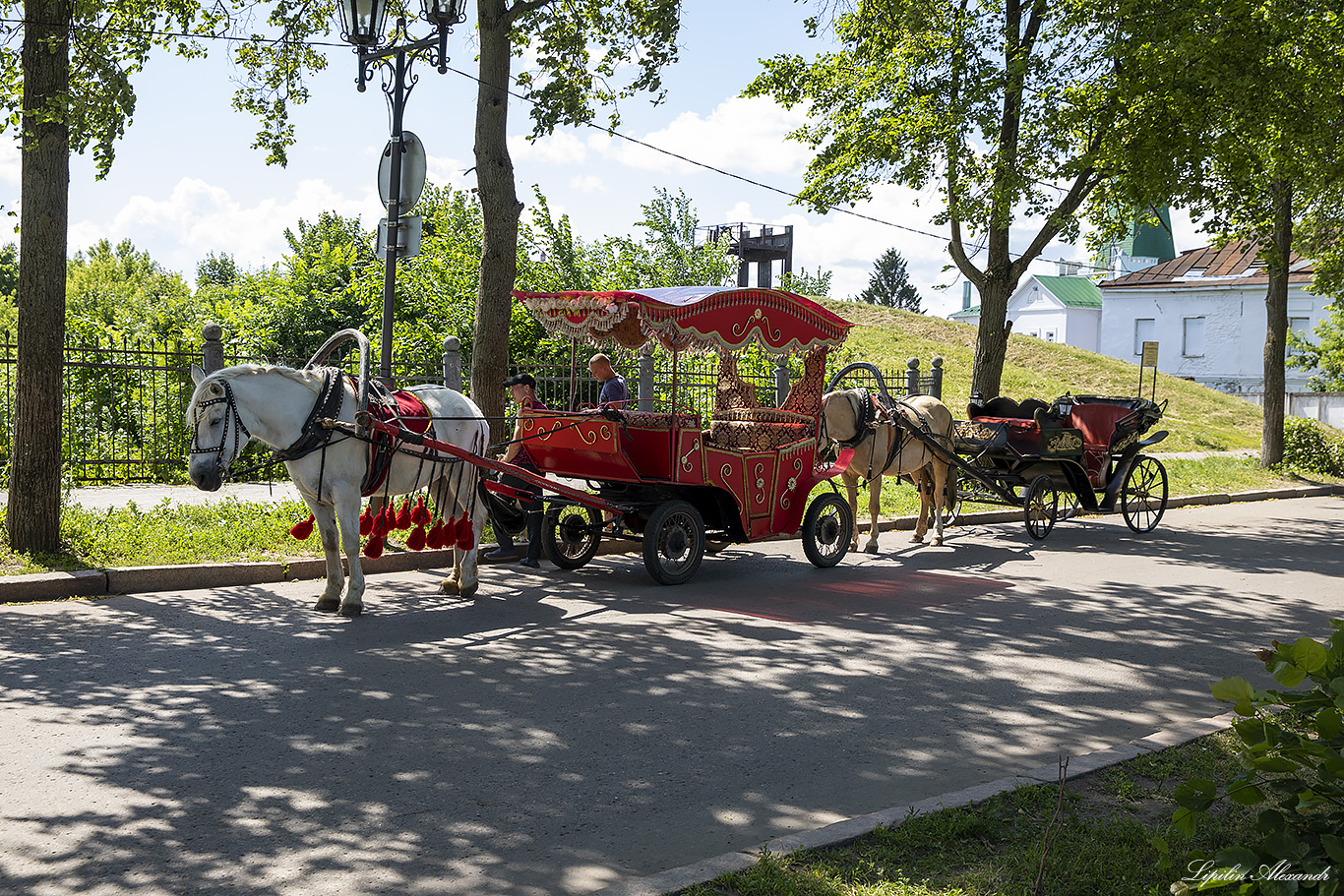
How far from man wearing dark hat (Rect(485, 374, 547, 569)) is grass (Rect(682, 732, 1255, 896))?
653cm

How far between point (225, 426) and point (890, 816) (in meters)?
5.66

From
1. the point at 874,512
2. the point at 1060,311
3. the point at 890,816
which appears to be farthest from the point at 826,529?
the point at 1060,311

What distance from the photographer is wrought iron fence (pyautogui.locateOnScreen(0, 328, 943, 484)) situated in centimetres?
1452

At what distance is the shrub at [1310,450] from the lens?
23828 mm

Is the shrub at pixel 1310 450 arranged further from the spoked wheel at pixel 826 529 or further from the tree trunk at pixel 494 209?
the tree trunk at pixel 494 209

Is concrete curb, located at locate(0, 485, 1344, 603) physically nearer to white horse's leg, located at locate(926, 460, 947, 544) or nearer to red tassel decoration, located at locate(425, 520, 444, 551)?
red tassel decoration, located at locate(425, 520, 444, 551)

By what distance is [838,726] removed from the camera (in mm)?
5992

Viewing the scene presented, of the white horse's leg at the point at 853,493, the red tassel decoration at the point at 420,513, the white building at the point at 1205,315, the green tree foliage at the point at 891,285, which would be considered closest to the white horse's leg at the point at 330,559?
the red tassel decoration at the point at 420,513

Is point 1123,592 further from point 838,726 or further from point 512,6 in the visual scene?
point 512,6

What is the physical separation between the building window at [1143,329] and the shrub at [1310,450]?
103 feet

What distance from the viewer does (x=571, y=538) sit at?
11016 millimetres

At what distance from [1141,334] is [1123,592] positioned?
48.7m

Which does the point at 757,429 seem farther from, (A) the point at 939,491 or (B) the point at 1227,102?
(B) the point at 1227,102

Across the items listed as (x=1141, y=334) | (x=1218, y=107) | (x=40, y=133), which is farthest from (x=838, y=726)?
(x=1141, y=334)
